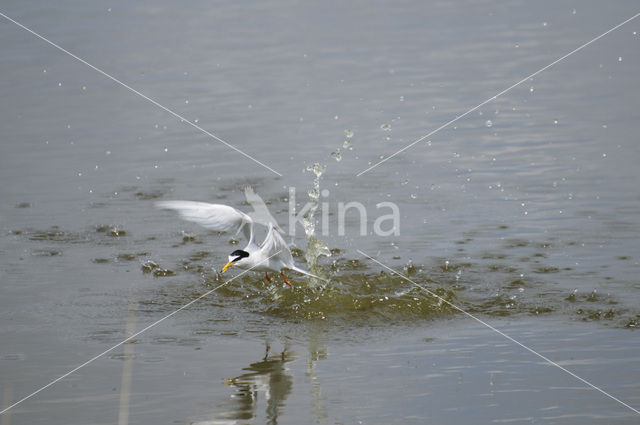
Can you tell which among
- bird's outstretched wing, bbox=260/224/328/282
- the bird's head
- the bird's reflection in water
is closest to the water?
the bird's reflection in water

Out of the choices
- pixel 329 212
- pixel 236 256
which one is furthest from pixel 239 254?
pixel 329 212

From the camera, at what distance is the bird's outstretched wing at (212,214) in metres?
7.76

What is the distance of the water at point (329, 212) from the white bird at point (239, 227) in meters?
0.38

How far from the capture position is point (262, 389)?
20.0 ft

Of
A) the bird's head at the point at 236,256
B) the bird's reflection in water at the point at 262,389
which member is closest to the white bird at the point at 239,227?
the bird's head at the point at 236,256

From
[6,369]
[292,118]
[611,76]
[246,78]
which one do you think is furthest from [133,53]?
[6,369]

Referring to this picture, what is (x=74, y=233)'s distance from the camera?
9664 millimetres

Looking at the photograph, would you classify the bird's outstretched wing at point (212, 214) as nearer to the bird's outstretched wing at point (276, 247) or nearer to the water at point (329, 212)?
the bird's outstretched wing at point (276, 247)

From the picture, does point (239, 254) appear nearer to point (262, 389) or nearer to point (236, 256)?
point (236, 256)

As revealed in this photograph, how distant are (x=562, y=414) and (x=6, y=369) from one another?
3.88 meters

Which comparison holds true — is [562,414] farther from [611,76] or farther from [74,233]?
[611,76]

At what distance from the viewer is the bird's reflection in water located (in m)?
5.72

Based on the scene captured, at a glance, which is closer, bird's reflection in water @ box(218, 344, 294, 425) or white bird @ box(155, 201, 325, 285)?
bird's reflection in water @ box(218, 344, 294, 425)

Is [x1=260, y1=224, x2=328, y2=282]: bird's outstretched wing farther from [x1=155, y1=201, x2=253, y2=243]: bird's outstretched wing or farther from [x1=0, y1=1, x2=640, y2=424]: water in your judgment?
[x1=0, y1=1, x2=640, y2=424]: water
